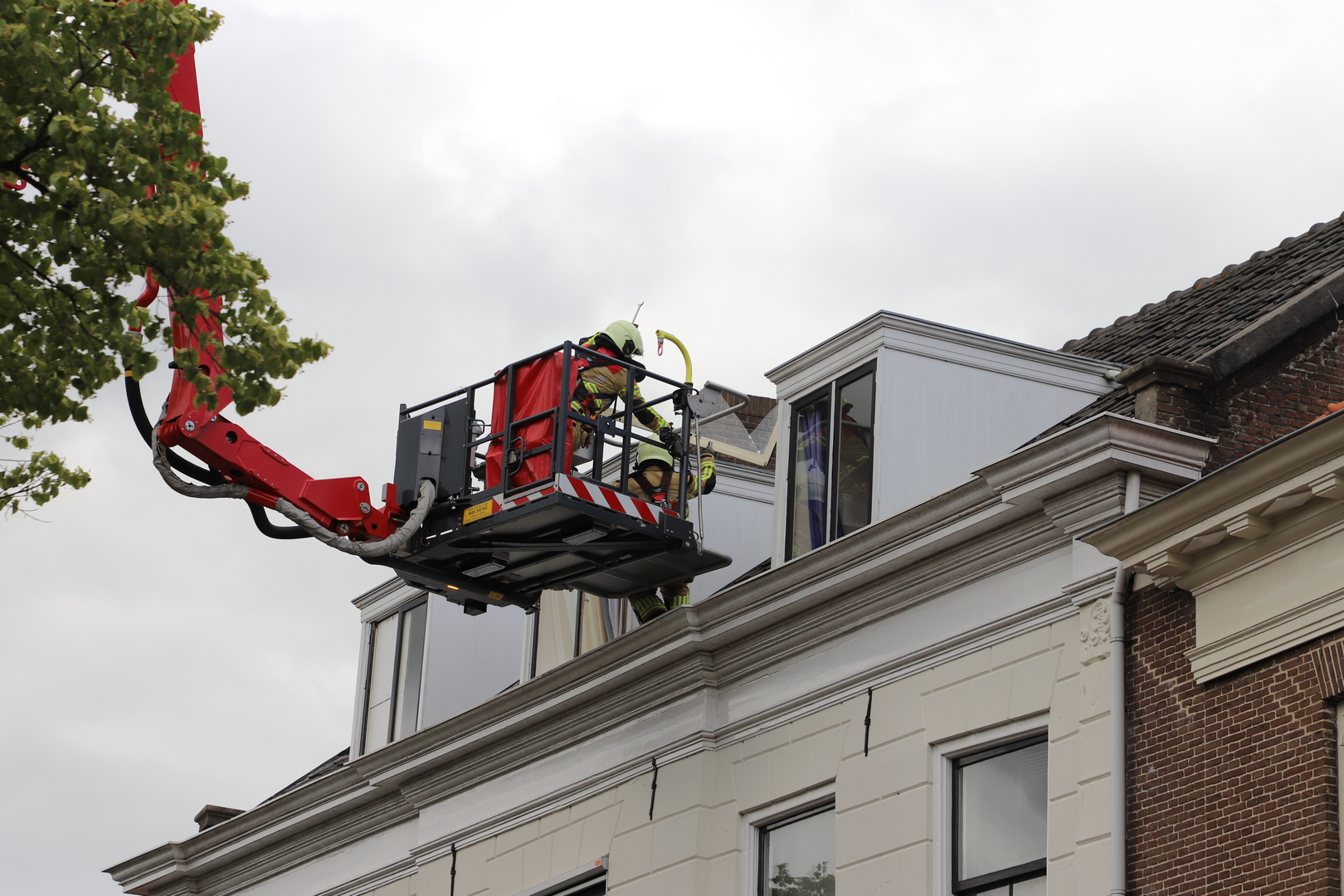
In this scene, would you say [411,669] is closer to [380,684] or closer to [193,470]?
[380,684]

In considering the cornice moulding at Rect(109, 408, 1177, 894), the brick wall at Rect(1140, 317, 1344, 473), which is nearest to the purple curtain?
the cornice moulding at Rect(109, 408, 1177, 894)

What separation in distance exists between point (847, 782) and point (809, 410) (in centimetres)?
351

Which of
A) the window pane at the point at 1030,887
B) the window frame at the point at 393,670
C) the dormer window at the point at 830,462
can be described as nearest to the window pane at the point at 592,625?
the window frame at the point at 393,670

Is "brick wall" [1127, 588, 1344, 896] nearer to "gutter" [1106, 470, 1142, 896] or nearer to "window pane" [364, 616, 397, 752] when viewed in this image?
"gutter" [1106, 470, 1142, 896]

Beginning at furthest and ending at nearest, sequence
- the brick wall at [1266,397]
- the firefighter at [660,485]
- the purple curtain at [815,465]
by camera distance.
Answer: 1. the firefighter at [660,485]
2. the purple curtain at [815,465]
3. the brick wall at [1266,397]

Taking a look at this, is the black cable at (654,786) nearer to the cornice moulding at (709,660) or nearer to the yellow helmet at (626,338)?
the cornice moulding at (709,660)

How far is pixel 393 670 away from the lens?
2327 cm

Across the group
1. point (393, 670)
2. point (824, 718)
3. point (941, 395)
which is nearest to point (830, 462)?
point (941, 395)

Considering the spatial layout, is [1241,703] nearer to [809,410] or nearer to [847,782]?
[847,782]

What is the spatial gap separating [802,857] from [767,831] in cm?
62

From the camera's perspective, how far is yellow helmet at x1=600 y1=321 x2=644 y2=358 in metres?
18.0

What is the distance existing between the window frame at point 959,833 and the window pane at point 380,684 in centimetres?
943

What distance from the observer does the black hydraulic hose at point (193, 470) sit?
55.3ft

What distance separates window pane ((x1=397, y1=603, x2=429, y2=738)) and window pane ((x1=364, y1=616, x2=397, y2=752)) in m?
0.21
